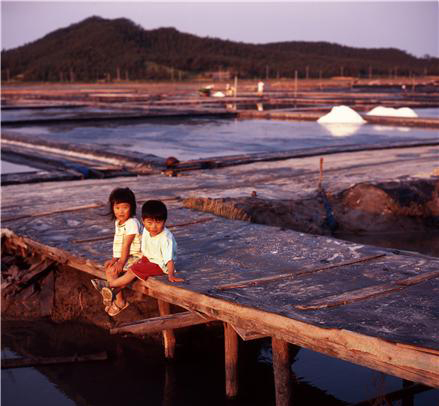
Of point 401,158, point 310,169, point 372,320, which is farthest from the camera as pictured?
point 401,158

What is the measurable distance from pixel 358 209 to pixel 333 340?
5222mm

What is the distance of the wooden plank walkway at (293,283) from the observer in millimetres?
3439

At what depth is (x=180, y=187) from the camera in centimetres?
891

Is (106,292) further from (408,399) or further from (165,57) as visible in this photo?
(165,57)

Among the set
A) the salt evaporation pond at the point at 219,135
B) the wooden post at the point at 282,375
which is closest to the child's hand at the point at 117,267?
the wooden post at the point at 282,375

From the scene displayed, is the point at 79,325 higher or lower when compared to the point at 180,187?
lower

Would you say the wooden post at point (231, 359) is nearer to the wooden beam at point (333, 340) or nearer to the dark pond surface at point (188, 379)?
the dark pond surface at point (188, 379)

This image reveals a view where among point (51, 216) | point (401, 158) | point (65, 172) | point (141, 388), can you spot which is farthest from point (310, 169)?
point (141, 388)

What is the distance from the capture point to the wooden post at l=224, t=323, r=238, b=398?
461 centimetres

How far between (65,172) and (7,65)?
355 ft

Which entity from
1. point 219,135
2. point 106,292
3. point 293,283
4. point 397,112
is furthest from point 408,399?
point 397,112

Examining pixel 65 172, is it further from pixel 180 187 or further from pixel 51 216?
pixel 51 216

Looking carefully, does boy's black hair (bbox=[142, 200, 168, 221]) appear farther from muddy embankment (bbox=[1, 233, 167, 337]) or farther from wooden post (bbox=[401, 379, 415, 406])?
muddy embankment (bbox=[1, 233, 167, 337])

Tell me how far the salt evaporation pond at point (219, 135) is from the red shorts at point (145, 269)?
774cm
